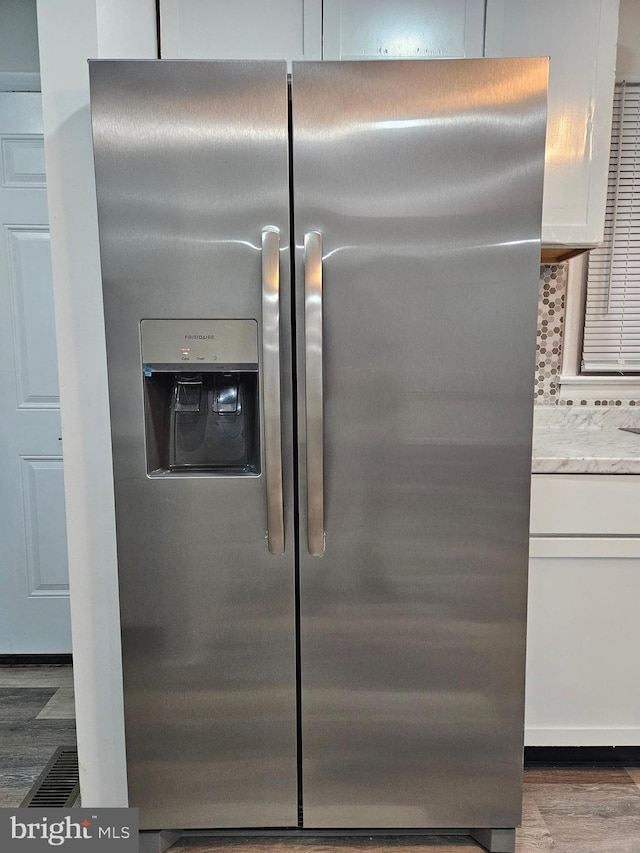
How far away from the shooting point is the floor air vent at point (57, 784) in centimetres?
167

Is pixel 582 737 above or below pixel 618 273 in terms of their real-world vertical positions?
below

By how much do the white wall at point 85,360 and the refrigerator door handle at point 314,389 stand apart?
0.52 m

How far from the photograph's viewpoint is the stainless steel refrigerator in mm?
1303

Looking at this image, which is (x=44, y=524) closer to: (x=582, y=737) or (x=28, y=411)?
(x=28, y=411)

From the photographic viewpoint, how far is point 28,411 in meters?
2.38

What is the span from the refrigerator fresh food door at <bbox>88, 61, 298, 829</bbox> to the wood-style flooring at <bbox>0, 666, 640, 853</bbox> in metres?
0.16

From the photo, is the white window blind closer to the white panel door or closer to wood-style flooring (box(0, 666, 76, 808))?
the white panel door

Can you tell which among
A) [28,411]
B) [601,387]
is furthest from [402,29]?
[28,411]

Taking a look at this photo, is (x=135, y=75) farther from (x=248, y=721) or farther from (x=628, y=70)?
(x=628, y=70)

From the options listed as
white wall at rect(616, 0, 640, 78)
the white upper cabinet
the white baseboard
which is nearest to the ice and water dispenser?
the white upper cabinet

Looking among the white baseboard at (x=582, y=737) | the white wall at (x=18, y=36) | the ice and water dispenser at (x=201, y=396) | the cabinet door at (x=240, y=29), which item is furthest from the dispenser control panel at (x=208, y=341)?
the white wall at (x=18, y=36)

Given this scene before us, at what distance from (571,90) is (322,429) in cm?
129

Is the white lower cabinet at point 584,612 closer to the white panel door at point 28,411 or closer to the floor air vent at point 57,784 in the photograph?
the floor air vent at point 57,784

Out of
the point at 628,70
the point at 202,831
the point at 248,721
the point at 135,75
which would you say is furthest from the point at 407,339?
the point at 628,70
